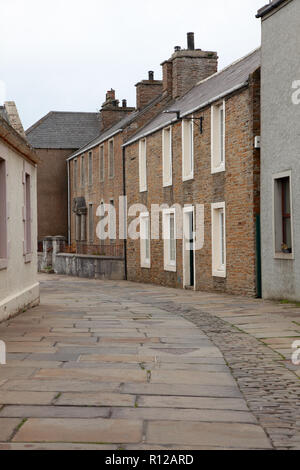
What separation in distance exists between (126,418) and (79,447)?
0.89 meters

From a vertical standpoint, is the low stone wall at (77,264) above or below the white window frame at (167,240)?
below

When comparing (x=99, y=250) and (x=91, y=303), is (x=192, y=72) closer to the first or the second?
(x=99, y=250)

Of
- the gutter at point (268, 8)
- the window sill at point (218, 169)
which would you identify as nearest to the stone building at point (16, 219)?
the window sill at point (218, 169)

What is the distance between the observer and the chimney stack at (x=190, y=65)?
29562 millimetres

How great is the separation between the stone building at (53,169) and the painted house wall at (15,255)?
31603mm

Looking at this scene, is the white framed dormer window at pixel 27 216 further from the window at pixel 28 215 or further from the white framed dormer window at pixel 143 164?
the white framed dormer window at pixel 143 164

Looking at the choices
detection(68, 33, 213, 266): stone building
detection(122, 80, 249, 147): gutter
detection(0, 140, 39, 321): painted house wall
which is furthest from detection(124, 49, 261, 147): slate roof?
detection(0, 140, 39, 321): painted house wall

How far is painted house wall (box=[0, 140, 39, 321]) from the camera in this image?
12.8m

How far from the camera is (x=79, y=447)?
4.66 meters

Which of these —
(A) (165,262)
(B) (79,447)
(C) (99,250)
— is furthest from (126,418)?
(C) (99,250)

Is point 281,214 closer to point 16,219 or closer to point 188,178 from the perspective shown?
point 16,219

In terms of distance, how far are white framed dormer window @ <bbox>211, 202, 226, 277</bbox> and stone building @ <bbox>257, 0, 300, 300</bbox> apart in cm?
319

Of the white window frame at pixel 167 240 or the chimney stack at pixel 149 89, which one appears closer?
the white window frame at pixel 167 240

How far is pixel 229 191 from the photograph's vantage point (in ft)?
63.6
